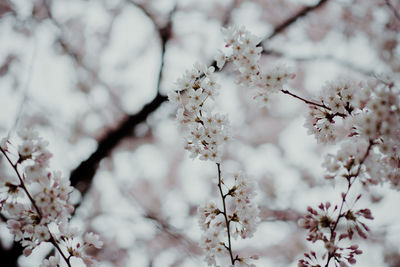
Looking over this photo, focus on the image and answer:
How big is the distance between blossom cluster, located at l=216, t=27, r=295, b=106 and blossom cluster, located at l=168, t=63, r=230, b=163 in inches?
5.4

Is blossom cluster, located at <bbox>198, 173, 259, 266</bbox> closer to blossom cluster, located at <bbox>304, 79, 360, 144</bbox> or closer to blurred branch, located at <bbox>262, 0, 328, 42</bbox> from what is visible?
blossom cluster, located at <bbox>304, 79, 360, 144</bbox>

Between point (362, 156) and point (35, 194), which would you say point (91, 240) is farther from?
point (362, 156)

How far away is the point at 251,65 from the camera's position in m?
1.61

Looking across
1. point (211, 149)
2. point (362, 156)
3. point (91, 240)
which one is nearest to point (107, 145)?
point (91, 240)

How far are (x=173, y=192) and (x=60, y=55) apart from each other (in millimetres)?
3331

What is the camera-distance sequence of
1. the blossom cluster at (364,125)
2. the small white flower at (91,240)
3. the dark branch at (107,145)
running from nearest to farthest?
the blossom cluster at (364,125), the small white flower at (91,240), the dark branch at (107,145)

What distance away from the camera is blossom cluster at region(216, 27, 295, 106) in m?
1.59

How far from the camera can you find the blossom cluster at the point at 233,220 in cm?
157

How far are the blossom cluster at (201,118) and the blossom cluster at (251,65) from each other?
14 centimetres

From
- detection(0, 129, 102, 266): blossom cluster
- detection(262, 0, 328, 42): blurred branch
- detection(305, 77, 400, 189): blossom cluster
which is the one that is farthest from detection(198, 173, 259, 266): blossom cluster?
detection(262, 0, 328, 42): blurred branch

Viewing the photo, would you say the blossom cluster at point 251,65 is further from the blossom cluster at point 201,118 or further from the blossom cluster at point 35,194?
the blossom cluster at point 35,194

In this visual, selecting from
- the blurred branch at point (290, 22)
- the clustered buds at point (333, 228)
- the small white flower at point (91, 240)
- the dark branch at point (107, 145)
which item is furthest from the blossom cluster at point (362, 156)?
the dark branch at point (107, 145)

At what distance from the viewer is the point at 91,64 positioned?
6500 millimetres

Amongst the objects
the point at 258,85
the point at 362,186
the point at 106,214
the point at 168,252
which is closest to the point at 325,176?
the point at 362,186
